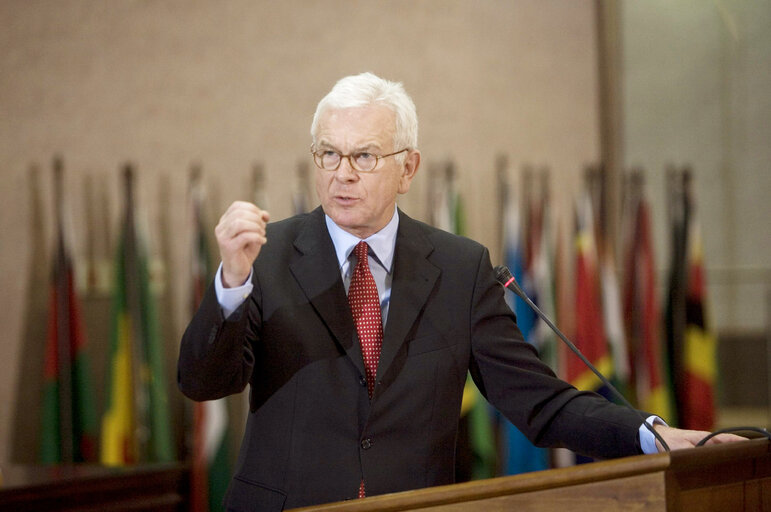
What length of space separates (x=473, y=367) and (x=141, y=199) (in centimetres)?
331

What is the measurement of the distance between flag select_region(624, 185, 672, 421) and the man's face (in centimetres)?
381

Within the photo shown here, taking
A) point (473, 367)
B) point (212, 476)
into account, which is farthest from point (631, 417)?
point (212, 476)

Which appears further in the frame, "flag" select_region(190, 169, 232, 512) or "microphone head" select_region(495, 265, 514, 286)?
"flag" select_region(190, 169, 232, 512)

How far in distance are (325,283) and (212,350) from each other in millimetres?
388

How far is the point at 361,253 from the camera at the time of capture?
218 cm

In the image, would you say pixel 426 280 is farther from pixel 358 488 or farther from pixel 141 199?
pixel 141 199

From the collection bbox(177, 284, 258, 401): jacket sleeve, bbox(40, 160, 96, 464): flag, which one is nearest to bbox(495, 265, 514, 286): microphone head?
bbox(177, 284, 258, 401): jacket sleeve

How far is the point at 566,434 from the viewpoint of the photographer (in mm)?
2096

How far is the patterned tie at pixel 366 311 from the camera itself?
6.81ft

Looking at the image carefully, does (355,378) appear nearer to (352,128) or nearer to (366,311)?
(366,311)

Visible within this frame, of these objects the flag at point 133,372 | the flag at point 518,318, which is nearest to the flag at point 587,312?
the flag at point 518,318

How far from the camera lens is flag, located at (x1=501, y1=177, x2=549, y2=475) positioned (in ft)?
17.2

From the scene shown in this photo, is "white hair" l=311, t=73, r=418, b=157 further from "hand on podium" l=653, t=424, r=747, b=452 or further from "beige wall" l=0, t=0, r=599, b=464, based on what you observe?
"beige wall" l=0, t=0, r=599, b=464

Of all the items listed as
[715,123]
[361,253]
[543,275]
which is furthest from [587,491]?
[715,123]
